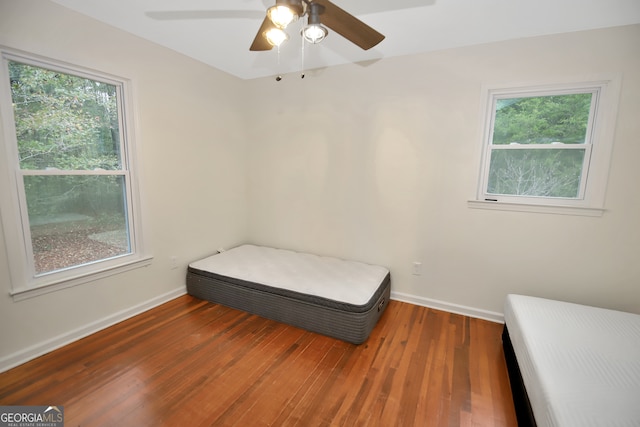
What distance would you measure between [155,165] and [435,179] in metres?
Answer: 2.66

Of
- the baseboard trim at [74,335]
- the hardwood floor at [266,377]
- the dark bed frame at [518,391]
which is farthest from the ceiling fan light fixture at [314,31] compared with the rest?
the baseboard trim at [74,335]

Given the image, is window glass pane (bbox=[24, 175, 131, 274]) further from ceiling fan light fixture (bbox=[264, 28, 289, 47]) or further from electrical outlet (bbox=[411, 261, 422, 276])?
electrical outlet (bbox=[411, 261, 422, 276])

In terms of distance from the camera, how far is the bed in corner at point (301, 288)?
7.21 ft

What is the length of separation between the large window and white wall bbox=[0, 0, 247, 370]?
2758 millimetres

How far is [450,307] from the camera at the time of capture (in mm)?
2693

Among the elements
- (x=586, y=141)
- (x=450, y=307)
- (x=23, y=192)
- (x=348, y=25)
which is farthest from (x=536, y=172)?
(x=23, y=192)

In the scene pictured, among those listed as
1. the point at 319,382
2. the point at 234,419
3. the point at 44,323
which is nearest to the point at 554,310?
the point at 319,382

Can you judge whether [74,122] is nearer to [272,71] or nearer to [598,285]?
[272,71]

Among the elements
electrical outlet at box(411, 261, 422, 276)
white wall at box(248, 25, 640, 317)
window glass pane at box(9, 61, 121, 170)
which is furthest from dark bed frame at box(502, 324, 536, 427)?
window glass pane at box(9, 61, 121, 170)

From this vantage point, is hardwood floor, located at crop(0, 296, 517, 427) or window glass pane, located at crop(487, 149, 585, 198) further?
window glass pane, located at crop(487, 149, 585, 198)

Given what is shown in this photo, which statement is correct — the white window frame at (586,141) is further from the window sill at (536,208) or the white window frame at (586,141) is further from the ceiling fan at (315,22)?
the ceiling fan at (315,22)

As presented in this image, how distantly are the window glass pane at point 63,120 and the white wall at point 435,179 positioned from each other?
156 cm

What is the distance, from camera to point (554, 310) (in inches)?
75.8

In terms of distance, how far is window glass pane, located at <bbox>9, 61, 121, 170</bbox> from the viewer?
1.83 metres
